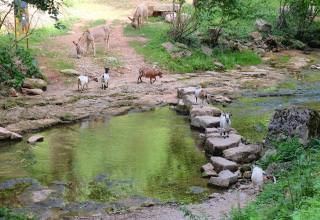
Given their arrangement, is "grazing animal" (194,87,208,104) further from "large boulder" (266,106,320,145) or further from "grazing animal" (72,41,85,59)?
"grazing animal" (72,41,85,59)

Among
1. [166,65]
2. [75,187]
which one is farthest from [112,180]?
[166,65]

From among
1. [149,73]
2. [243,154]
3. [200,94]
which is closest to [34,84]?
[149,73]

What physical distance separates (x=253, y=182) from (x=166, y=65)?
1471 centimetres

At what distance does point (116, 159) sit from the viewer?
14.9m

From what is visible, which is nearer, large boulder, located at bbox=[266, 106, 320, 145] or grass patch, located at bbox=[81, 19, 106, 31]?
large boulder, located at bbox=[266, 106, 320, 145]

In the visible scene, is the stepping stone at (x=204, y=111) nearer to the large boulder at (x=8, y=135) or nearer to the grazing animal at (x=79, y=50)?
the large boulder at (x=8, y=135)

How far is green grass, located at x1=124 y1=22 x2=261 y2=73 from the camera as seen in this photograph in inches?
1045

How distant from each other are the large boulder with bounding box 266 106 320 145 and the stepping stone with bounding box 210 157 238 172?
4.05 feet

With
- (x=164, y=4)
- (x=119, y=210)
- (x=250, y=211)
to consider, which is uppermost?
(x=164, y=4)

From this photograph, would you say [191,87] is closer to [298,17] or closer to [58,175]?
[58,175]

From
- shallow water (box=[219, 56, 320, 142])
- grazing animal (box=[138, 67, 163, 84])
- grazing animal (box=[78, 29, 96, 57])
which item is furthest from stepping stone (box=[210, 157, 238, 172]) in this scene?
grazing animal (box=[78, 29, 96, 57])

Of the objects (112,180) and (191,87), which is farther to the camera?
(191,87)

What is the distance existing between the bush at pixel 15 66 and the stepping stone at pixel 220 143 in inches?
320

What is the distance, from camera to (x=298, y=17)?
34.0 m
